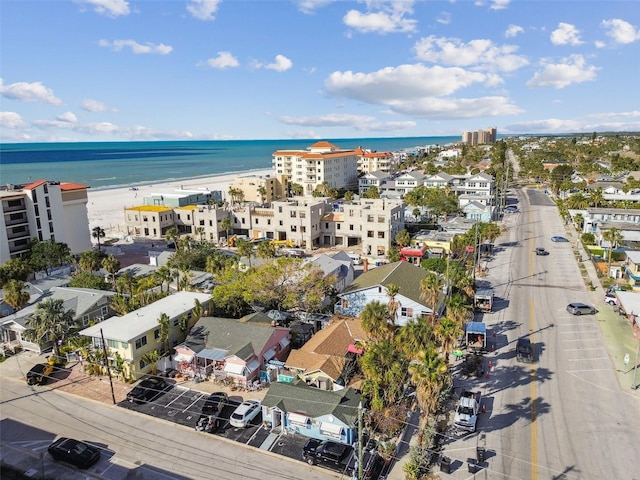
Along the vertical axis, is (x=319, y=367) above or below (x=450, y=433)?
above

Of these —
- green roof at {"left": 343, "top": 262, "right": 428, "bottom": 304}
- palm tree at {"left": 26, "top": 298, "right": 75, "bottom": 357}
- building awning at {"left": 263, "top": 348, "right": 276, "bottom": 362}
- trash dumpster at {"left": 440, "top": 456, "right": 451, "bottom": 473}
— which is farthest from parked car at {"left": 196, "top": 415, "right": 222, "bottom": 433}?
green roof at {"left": 343, "top": 262, "right": 428, "bottom": 304}

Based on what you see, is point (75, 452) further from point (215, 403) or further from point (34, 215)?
point (34, 215)

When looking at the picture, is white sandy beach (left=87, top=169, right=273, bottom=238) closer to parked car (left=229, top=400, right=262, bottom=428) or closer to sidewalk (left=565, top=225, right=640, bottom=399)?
parked car (left=229, top=400, right=262, bottom=428)

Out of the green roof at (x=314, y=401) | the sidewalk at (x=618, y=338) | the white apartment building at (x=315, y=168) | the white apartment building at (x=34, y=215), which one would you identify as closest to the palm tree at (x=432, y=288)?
the green roof at (x=314, y=401)

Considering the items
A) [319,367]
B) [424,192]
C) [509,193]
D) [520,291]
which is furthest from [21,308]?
[509,193]

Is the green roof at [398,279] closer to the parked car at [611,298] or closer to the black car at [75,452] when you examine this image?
the parked car at [611,298]

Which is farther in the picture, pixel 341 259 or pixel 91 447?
pixel 341 259

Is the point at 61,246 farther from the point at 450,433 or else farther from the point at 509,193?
the point at 509,193
